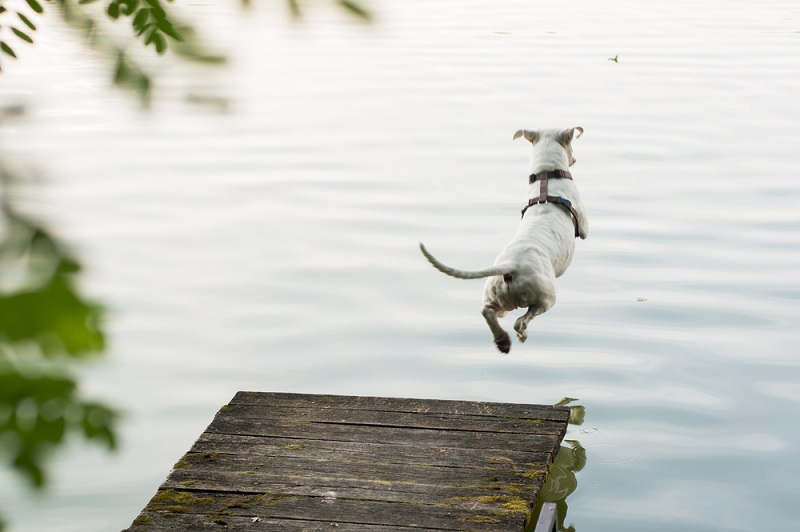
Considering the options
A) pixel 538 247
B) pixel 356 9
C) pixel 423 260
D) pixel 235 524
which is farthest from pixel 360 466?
pixel 423 260

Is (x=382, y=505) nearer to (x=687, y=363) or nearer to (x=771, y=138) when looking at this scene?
(x=687, y=363)

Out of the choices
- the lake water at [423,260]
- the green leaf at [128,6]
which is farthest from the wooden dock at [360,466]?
the green leaf at [128,6]

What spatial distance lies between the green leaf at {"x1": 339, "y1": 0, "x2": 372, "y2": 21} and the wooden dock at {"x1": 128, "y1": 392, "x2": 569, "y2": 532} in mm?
3441

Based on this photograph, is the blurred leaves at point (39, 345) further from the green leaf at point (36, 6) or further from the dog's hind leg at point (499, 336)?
the dog's hind leg at point (499, 336)

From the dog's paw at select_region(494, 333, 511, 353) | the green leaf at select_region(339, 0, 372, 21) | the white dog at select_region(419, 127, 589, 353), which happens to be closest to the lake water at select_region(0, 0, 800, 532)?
the green leaf at select_region(339, 0, 372, 21)

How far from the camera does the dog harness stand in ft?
16.8

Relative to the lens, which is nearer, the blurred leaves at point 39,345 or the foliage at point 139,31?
the blurred leaves at point 39,345

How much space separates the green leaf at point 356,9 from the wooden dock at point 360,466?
3441 millimetres

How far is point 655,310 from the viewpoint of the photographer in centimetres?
753

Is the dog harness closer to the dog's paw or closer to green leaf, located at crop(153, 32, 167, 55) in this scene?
the dog's paw

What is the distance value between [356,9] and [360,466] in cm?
397

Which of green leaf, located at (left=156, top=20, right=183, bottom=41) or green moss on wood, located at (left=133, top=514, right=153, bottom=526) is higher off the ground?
green moss on wood, located at (left=133, top=514, right=153, bottom=526)

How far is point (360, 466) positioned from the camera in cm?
447

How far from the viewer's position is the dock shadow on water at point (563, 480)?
201 inches
